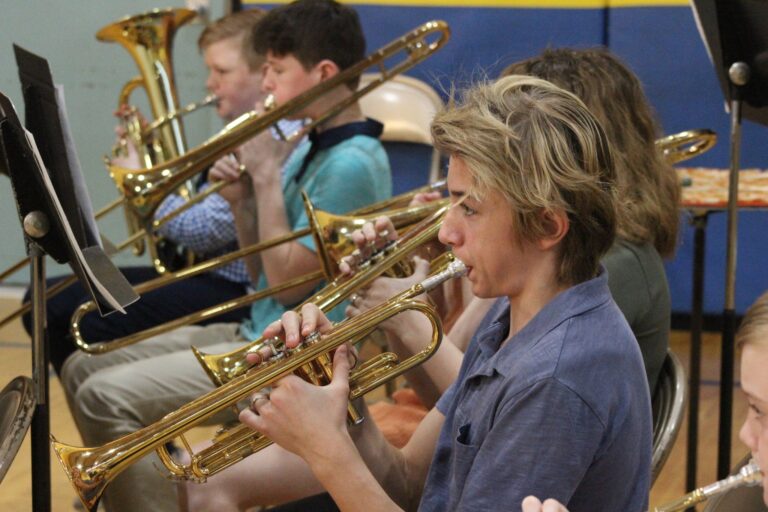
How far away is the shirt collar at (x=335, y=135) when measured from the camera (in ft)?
8.40

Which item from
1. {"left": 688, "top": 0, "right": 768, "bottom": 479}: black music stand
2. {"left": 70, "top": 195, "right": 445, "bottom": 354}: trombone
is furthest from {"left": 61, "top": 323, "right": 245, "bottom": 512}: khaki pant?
{"left": 688, "top": 0, "right": 768, "bottom": 479}: black music stand

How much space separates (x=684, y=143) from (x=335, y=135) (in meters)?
0.82

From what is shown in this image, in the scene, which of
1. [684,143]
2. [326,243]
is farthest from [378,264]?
[684,143]

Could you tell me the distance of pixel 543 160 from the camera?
4.27 ft

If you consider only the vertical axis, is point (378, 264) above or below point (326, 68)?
below

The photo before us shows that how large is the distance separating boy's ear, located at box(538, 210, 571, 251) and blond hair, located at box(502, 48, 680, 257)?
420 millimetres

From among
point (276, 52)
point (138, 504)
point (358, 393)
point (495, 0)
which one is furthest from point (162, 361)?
point (495, 0)

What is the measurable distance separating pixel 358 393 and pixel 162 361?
976mm

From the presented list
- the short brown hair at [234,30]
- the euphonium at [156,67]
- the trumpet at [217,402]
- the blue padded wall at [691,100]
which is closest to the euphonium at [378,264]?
the trumpet at [217,402]

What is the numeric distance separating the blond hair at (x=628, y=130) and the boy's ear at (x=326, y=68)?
33.2 inches

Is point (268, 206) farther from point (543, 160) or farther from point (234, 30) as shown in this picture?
point (543, 160)

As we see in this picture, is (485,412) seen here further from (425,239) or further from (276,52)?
(276,52)

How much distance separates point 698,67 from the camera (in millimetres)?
4023

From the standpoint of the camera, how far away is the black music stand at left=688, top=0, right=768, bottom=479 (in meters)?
2.03
